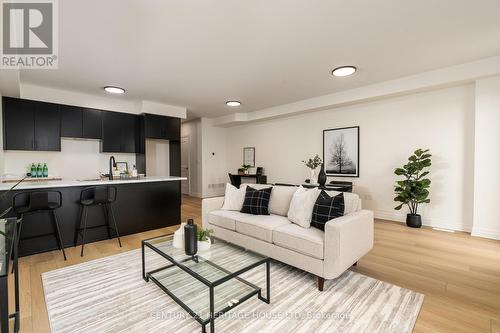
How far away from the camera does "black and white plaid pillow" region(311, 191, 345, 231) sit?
2342 millimetres

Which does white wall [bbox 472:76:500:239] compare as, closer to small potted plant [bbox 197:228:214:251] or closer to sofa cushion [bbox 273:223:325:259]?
sofa cushion [bbox 273:223:325:259]

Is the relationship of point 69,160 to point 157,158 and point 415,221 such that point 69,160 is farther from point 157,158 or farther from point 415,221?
point 415,221

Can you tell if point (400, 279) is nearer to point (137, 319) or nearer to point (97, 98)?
point (137, 319)

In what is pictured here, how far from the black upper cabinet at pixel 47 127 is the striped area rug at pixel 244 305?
296 cm

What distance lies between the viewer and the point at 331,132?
17.4 feet

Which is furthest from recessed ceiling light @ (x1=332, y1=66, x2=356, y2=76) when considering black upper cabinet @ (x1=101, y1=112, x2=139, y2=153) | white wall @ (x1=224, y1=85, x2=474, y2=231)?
black upper cabinet @ (x1=101, y1=112, x2=139, y2=153)

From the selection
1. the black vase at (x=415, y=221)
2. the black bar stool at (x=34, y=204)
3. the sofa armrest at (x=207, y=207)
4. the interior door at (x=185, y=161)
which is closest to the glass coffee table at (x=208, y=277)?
the sofa armrest at (x=207, y=207)

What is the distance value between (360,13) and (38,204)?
13.8 ft

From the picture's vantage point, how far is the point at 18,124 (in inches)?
160

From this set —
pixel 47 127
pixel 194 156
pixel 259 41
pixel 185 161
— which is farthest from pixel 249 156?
pixel 47 127

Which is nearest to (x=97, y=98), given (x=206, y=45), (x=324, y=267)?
(x=206, y=45)

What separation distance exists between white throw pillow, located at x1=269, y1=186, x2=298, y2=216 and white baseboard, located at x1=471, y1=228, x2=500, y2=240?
3022mm

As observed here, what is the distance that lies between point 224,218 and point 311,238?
4.26 feet

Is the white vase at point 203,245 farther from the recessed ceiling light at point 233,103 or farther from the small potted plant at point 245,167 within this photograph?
the small potted plant at point 245,167
